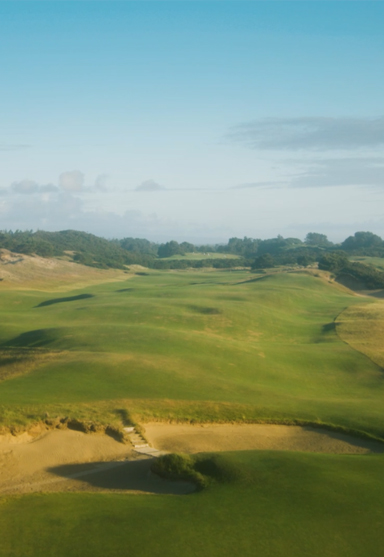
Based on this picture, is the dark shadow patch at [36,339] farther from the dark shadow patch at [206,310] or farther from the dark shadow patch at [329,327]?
the dark shadow patch at [329,327]

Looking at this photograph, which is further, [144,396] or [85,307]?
[85,307]

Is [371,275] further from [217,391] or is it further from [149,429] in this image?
[149,429]

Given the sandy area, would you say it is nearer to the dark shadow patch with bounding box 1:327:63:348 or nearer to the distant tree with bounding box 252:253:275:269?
the dark shadow patch with bounding box 1:327:63:348

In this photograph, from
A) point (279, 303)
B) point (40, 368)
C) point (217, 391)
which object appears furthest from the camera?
point (279, 303)

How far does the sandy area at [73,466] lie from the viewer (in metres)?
16.7

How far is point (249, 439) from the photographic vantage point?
2270 cm

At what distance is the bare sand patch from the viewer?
2152 centimetres

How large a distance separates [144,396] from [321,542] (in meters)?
15.9

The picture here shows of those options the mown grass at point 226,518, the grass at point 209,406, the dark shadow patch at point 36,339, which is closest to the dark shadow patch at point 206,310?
the grass at point 209,406

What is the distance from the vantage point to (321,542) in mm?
12305

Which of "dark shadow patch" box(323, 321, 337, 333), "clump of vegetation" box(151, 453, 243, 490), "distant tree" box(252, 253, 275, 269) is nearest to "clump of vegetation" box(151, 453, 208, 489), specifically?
"clump of vegetation" box(151, 453, 243, 490)

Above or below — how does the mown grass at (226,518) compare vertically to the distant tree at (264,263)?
below

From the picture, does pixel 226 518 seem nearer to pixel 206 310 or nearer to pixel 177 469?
pixel 177 469

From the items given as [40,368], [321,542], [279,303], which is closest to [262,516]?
[321,542]
